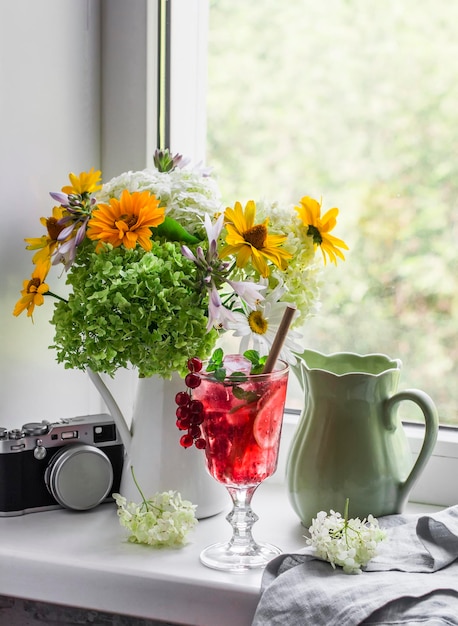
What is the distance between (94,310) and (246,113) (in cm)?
60

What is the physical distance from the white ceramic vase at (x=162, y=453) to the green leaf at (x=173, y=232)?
0.61 feet

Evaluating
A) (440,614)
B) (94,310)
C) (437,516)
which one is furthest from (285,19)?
(440,614)

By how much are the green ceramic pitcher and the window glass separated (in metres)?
0.31

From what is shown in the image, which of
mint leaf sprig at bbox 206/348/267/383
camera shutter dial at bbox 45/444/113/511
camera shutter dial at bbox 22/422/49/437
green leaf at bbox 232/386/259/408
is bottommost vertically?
camera shutter dial at bbox 45/444/113/511

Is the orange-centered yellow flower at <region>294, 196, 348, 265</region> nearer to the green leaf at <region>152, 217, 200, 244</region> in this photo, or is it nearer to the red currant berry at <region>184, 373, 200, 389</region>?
the green leaf at <region>152, 217, 200, 244</region>

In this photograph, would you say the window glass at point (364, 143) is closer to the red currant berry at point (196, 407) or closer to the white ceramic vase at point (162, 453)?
the white ceramic vase at point (162, 453)

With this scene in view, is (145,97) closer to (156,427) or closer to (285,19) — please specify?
(285,19)

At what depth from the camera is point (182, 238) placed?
1.03 m

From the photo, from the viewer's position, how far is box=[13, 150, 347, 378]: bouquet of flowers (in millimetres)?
967

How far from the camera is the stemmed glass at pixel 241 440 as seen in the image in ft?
3.02

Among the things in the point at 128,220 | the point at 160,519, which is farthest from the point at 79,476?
the point at 128,220

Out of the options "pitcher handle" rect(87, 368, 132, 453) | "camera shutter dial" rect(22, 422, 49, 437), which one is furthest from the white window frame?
"camera shutter dial" rect(22, 422, 49, 437)

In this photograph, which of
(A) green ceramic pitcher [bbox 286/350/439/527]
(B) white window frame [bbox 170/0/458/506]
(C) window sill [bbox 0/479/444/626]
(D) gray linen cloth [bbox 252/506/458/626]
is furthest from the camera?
(B) white window frame [bbox 170/0/458/506]

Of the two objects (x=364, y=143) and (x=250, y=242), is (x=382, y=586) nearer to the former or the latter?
(x=250, y=242)
